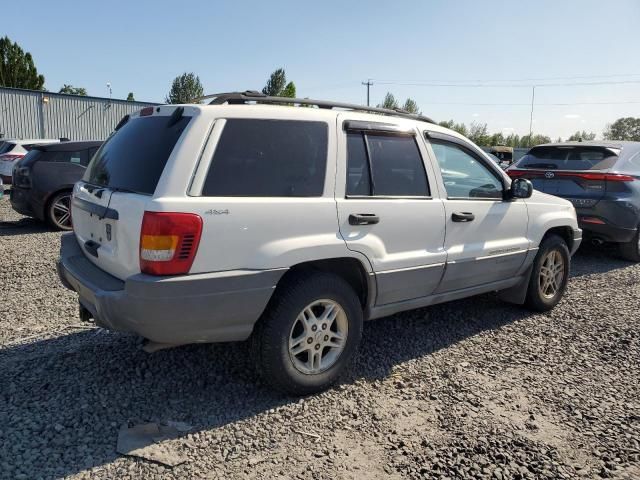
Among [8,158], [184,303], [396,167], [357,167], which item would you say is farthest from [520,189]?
[8,158]

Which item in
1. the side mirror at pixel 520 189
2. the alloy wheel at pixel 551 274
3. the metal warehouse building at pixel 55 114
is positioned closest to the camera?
the side mirror at pixel 520 189

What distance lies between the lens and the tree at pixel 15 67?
44656 millimetres

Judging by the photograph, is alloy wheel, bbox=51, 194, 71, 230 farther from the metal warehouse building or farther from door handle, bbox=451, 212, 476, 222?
the metal warehouse building

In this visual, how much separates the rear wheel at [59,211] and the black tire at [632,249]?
8.92 meters

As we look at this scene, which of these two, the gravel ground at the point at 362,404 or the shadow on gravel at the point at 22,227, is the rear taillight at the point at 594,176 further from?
the shadow on gravel at the point at 22,227

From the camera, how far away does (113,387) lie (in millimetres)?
3355

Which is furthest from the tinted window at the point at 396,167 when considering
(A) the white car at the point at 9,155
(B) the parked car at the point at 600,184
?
(A) the white car at the point at 9,155

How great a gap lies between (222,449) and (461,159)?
2896 mm

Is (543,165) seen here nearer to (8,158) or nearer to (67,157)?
(67,157)

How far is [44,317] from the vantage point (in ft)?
15.2

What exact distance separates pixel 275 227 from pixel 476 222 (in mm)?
1932

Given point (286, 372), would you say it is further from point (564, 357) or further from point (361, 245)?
point (564, 357)

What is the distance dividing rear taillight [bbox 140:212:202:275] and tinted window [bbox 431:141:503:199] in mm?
2106

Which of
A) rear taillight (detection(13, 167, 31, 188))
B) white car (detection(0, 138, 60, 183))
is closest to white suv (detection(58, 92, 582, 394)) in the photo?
rear taillight (detection(13, 167, 31, 188))
